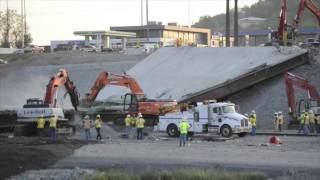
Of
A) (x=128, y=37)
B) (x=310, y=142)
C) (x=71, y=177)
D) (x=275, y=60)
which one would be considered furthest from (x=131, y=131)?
(x=128, y=37)

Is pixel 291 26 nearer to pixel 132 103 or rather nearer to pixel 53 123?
pixel 132 103

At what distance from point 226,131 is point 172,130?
140 inches

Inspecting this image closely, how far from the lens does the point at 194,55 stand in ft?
209

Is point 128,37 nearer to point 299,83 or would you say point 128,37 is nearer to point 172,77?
A: point 172,77

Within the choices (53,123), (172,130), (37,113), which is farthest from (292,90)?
(37,113)

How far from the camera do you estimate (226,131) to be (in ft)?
137

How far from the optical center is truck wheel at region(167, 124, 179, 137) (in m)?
42.8

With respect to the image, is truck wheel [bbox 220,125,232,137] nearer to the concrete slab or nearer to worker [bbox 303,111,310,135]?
worker [bbox 303,111,310,135]

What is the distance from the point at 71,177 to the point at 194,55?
4067cm

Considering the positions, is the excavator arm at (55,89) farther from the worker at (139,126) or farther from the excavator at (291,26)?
the excavator at (291,26)

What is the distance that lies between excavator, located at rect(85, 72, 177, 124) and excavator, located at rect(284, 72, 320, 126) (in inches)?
329

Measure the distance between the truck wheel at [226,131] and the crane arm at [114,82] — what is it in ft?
31.7

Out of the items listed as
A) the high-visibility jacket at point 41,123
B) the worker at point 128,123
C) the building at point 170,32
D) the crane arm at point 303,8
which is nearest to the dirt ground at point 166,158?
the high-visibility jacket at point 41,123

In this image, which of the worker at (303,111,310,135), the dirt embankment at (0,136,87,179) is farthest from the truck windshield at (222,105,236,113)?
the dirt embankment at (0,136,87,179)
